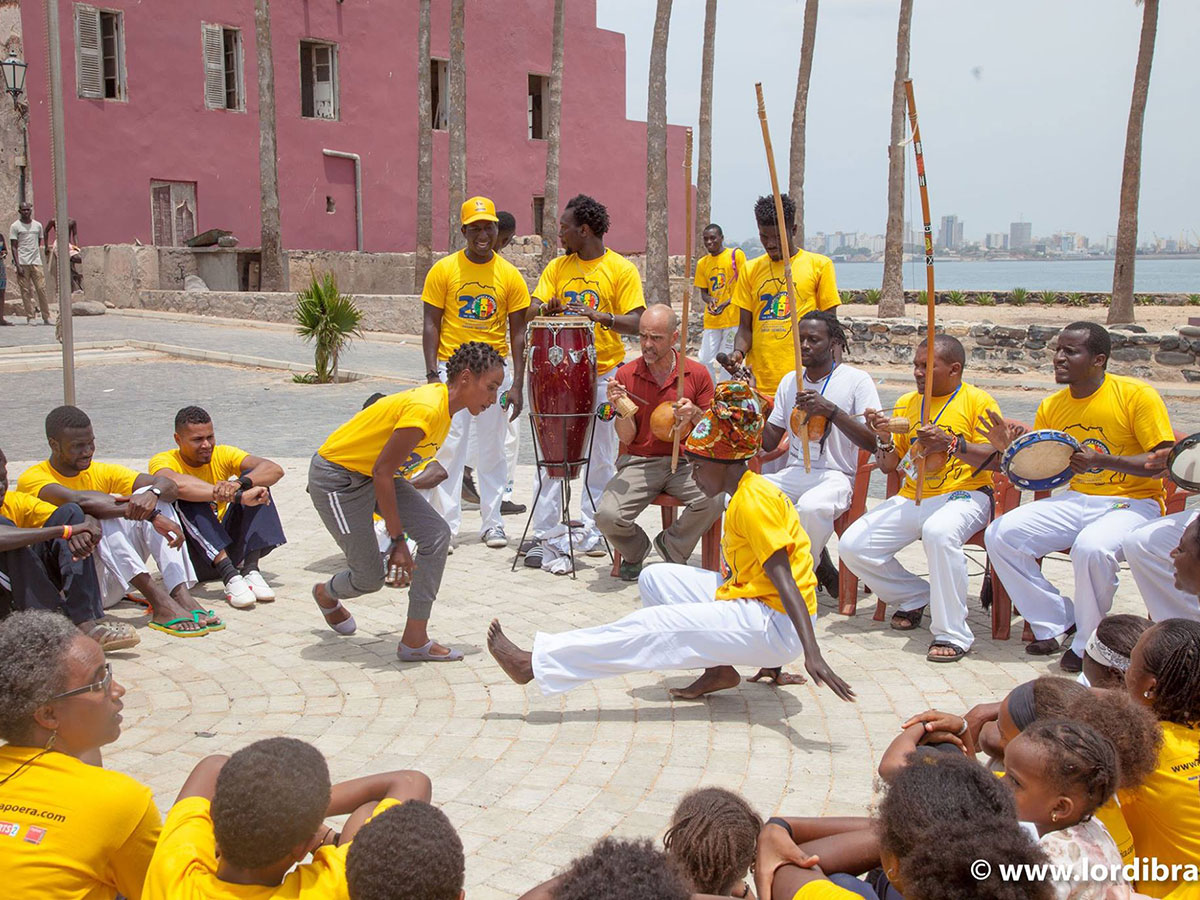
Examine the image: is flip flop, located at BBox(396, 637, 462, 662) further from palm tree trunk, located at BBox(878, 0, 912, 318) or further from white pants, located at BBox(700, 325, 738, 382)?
palm tree trunk, located at BBox(878, 0, 912, 318)

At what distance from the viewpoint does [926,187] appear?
573cm

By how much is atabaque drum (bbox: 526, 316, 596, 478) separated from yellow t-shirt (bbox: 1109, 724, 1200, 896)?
15.8ft

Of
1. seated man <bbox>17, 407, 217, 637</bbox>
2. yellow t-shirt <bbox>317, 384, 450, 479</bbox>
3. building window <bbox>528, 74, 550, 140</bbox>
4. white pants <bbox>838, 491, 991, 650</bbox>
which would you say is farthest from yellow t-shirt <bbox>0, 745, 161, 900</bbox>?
building window <bbox>528, 74, 550, 140</bbox>

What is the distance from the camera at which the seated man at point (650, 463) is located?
23.2ft

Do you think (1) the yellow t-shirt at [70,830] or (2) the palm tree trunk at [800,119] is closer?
(1) the yellow t-shirt at [70,830]

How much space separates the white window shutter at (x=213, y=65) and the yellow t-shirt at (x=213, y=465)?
24.4 metres

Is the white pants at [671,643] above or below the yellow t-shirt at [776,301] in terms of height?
below

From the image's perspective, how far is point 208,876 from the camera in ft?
8.52

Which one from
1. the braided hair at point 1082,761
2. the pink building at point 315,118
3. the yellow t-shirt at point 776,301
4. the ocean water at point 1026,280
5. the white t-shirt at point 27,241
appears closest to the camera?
the braided hair at point 1082,761

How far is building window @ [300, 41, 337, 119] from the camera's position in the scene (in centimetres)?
3119

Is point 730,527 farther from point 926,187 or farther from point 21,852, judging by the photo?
point 21,852

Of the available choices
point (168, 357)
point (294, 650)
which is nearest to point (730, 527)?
point (294, 650)

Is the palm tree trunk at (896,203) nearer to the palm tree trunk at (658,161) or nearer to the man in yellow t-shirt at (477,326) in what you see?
the palm tree trunk at (658,161)

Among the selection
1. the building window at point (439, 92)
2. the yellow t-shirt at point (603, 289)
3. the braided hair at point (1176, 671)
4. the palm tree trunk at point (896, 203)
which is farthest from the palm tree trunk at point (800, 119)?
the braided hair at point (1176, 671)
